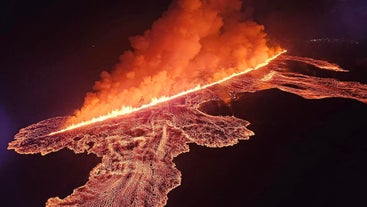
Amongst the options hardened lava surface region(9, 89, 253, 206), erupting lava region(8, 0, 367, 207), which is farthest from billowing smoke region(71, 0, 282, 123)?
hardened lava surface region(9, 89, 253, 206)

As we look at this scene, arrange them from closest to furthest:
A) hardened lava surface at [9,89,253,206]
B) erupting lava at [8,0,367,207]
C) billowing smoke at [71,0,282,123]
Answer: hardened lava surface at [9,89,253,206] → erupting lava at [8,0,367,207] → billowing smoke at [71,0,282,123]

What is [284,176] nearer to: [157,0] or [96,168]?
[96,168]

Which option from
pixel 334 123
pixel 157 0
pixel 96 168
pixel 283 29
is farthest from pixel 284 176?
pixel 283 29

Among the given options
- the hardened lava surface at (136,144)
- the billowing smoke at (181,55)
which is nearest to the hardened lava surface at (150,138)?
the hardened lava surface at (136,144)

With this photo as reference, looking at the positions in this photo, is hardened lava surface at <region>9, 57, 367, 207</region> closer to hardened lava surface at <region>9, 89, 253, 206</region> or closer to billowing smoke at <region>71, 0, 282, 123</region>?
hardened lava surface at <region>9, 89, 253, 206</region>

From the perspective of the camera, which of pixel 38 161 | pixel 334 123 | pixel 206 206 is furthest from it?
pixel 334 123
